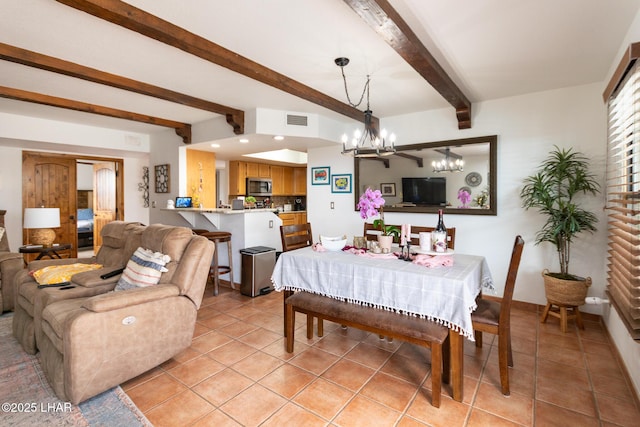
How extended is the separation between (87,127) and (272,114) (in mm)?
3105

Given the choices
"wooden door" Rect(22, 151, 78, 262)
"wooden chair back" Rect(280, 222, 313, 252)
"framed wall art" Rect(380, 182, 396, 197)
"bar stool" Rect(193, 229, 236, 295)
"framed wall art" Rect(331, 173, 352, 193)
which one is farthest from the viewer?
"wooden door" Rect(22, 151, 78, 262)

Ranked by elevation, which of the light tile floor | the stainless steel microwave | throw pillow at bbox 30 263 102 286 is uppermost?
the stainless steel microwave

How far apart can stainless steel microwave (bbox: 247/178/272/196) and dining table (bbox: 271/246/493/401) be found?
4.70 metres

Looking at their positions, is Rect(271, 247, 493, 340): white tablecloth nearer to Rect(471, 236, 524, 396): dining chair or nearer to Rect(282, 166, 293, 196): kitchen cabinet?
Rect(471, 236, 524, 396): dining chair

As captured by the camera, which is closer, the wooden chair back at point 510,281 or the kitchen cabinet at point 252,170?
the wooden chair back at point 510,281

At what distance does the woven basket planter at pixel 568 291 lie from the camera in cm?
289

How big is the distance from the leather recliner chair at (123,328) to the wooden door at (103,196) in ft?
17.7

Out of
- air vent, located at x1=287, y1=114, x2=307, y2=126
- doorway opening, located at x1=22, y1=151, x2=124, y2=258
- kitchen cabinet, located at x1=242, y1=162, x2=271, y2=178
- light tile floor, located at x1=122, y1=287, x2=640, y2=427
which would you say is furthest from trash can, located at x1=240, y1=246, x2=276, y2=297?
doorway opening, located at x1=22, y1=151, x2=124, y2=258

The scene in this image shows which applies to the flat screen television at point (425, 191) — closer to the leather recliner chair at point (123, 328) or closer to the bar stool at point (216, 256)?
the bar stool at point (216, 256)

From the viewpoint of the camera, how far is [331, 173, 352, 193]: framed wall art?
4.87m

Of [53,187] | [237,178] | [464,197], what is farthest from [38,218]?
[464,197]

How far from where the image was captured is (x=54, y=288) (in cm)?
248

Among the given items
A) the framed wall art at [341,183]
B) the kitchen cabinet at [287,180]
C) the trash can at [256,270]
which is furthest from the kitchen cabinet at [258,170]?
the trash can at [256,270]

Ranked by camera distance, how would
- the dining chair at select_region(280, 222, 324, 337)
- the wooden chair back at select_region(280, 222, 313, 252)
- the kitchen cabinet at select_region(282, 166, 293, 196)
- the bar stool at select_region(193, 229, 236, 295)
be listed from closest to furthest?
the dining chair at select_region(280, 222, 324, 337), the wooden chair back at select_region(280, 222, 313, 252), the bar stool at select_region(193, 229, 236, 295), the kitchen cabinet at select_region(282, 166, 293, 196)
